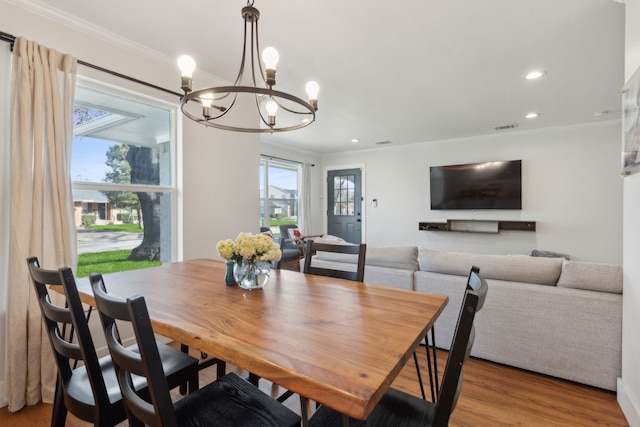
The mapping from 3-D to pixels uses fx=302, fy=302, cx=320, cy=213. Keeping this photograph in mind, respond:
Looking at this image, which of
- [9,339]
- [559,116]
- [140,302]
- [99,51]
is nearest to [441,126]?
[559,116]

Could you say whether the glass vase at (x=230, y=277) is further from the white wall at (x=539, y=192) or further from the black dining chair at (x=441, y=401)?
the white wall at (x=539, y=192)

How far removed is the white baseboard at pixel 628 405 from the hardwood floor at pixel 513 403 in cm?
4

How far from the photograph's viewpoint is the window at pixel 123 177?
7.45 feet

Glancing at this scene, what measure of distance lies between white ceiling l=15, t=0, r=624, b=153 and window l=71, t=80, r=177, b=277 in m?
0.46

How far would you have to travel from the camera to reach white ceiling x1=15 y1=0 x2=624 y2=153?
6.46ft


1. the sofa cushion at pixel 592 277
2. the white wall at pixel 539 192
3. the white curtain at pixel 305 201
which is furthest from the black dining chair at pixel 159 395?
the white curtain at pixel 305 201

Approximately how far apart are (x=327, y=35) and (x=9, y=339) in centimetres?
286

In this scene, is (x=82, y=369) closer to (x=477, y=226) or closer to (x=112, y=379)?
(x=112, y=379)

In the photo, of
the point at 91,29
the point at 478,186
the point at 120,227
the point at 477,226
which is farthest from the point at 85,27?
the point at 477,226

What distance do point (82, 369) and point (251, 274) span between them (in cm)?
80

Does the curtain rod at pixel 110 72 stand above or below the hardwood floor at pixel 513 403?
above

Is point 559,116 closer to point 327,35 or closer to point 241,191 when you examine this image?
point 327,35

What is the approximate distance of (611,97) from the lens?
3.48m

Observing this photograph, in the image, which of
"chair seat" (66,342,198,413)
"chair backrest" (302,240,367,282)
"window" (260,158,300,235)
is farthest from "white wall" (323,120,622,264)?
"chair seat" (66,342,198,413)
